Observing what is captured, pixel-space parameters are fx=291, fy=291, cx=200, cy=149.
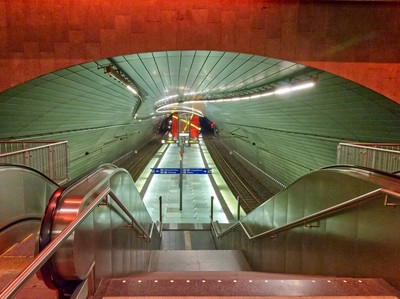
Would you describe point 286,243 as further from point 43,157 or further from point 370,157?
point 43,157

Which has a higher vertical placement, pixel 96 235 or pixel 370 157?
pixel 370 157

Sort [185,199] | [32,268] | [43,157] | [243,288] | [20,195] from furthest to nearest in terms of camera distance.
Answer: [185,199] < [43,157] < [20,195] < [243,288] < [32,268]

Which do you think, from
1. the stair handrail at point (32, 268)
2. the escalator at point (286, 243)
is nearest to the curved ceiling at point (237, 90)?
the escalator at point (286, 243)

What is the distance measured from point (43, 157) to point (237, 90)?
25.6 ft

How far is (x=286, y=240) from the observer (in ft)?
13.1

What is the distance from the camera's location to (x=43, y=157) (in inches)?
228

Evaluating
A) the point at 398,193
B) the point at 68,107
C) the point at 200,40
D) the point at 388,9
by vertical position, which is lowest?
the point at 398,193

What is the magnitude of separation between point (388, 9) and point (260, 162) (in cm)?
1365

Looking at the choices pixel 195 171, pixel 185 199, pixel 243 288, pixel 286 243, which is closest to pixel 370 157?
pixel 286 243

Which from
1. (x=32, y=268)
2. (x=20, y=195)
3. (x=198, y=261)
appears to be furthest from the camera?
(x=198, y=261)

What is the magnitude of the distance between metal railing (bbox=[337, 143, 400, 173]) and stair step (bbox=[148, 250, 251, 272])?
2.76 m

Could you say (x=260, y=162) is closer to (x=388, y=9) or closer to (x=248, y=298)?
(x=388, y=9)

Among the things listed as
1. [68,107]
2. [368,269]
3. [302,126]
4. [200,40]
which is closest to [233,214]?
[302,126]

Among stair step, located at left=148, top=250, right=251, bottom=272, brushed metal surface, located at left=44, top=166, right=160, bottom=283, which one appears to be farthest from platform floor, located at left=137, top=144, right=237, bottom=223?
brushed metal surface, located at left=44, top=166, right=160, bottom=283
